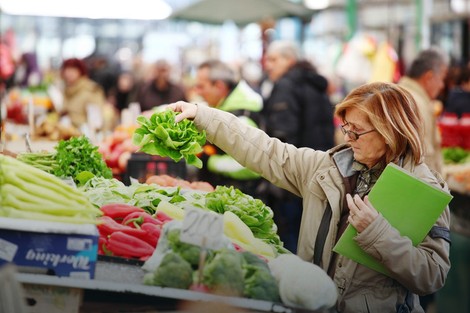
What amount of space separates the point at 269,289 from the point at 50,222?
2.53ft

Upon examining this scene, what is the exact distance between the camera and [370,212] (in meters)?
3.33

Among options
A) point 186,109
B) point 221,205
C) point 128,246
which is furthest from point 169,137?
point 128,246

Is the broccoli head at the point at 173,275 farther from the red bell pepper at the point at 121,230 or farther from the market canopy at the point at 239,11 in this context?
the market canopy at the point at 239,11

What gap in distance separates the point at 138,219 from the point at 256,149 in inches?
28.2

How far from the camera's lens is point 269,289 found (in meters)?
2.90

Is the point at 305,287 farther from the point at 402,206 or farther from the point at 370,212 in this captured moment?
the point at 402,206

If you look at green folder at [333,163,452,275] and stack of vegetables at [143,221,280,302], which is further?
green folder at [333,163,452,275]

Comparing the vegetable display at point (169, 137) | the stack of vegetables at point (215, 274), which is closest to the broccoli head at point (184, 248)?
the stack of vegetables at point (215, 274)

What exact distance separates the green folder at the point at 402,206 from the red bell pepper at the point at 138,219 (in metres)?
0.76

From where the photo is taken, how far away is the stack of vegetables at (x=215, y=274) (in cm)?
286

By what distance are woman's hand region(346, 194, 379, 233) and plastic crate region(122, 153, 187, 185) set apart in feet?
11.0

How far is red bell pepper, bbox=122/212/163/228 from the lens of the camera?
3.54 meters

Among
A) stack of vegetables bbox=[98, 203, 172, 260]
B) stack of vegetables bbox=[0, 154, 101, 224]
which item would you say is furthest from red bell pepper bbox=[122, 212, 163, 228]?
stack of vegetables bbox=[0, 154, 101, 224]

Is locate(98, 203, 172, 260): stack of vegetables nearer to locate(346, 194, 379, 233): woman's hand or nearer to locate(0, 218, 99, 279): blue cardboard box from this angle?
locate(0, 218, 99, 279): blue cardboard box
